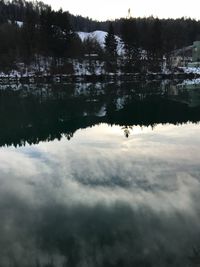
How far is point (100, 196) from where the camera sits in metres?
10.8

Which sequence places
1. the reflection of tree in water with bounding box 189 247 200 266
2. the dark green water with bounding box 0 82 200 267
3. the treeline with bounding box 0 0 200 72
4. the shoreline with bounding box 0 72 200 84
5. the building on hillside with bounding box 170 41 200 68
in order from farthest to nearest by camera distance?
the building on hillside with bounding box 170 41 200 68 < the treeline with bounding box 0 0 200 72 < the shoreline with bounding box 0 72 200 84 < the dark green water with bounding box 0 82 200 267 < the reflection of tree in water with bounding box 189 247 200 266

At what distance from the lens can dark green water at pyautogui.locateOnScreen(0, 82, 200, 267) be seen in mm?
7941

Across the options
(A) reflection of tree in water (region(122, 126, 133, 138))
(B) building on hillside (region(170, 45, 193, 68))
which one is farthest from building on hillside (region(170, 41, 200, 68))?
(A) reflection of tree in water (region(122, 126, 133, 138))

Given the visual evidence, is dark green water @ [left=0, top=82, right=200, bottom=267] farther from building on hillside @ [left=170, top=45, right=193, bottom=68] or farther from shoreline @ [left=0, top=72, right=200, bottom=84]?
building on hillside @ [left=170, top=45, right=193, bottom=68]

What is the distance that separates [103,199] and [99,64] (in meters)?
66.8

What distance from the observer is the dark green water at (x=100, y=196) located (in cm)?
794

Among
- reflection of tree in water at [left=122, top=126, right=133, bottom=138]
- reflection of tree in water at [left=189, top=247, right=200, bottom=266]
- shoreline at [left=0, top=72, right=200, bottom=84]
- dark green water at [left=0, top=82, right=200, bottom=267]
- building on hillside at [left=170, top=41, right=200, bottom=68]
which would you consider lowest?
shoreline at [left=0, top=72, right=200, bottom=84]

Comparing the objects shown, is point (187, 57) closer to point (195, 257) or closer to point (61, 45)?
point (61, 45)

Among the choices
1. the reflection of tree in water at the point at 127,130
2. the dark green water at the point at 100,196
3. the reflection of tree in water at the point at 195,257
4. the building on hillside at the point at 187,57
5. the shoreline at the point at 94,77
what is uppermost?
the building on hillside at the point at 187,57

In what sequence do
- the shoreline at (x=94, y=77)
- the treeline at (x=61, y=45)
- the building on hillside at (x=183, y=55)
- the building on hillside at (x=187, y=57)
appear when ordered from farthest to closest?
the building on hillside at (x=183, y=55), the building on hillside at (x=187, y=57), the treeline at (x=61, y=45), the shoreline at (x=94, y=77)

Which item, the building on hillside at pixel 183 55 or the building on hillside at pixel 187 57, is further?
the building on hillside at pixel 183 55

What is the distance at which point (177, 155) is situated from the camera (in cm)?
1551

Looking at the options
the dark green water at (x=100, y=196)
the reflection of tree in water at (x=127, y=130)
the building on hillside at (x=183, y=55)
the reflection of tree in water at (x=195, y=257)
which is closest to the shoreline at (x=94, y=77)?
the building on hillside at (x=183, y=55)

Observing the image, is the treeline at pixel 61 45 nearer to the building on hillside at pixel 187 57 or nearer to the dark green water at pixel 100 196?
the building on hillside at pixel 187 57
